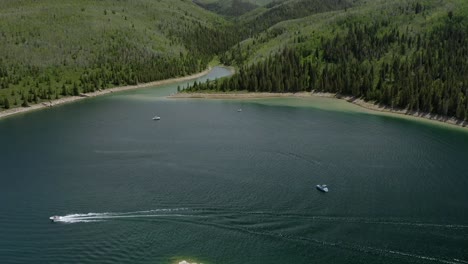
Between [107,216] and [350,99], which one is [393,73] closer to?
[350,99]

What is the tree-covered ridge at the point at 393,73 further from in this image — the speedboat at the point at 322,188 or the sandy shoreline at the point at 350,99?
the speedboat at the point at 322,188

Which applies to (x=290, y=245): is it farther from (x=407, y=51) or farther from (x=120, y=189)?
(x=407, y=51)

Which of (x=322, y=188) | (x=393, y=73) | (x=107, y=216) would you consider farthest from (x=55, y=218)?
(x=393, y=73)

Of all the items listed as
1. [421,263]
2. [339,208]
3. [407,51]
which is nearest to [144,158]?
[339,208]

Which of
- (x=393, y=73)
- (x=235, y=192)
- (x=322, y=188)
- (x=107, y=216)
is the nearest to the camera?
(x=107, y=216)

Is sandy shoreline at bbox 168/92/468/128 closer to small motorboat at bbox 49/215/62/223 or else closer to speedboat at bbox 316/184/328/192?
speedboat at bbox 316/184/328/192

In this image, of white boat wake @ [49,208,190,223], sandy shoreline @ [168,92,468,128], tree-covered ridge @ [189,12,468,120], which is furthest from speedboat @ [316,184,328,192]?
tree-covered ridge @ [189,12,468,120]
